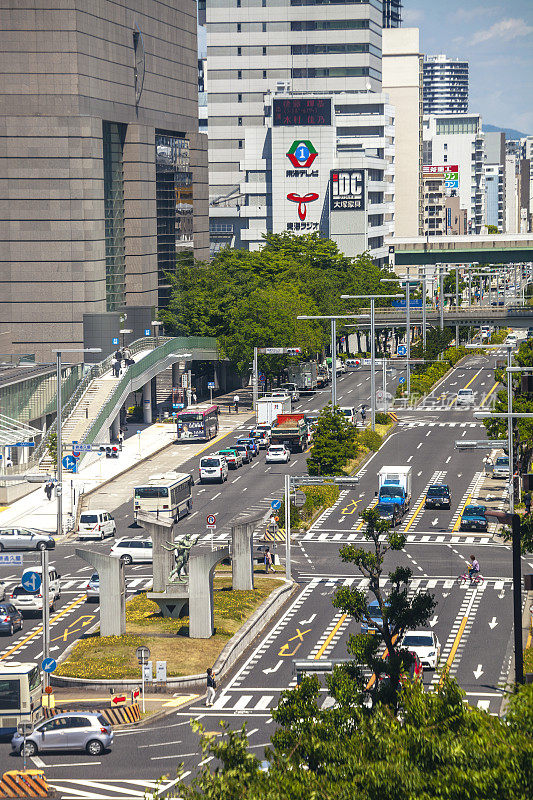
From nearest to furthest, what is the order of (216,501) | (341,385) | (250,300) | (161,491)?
(161,491) → (216,501) → (250,300) → (341,385)

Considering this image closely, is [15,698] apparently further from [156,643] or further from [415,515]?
[415,515]

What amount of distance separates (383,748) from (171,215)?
14023cm

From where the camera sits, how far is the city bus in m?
126

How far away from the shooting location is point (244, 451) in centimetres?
11631

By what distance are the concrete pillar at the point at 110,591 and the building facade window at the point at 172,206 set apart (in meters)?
102

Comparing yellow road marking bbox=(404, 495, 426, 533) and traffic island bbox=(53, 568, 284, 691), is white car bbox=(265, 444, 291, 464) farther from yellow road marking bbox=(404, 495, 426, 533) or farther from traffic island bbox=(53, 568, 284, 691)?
traffic island bbox=(53, 568, 284, 691)

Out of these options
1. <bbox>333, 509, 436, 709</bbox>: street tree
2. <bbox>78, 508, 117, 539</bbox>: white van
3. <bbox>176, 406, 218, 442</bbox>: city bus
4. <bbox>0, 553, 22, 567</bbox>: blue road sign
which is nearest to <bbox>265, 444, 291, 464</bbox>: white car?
<bbox>176, 406, 218, 442</bbox>: city bus

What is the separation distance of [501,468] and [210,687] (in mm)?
55061

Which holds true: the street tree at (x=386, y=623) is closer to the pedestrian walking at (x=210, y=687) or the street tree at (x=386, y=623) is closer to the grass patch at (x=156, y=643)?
the pedestrian walking at (x=210, y=687)

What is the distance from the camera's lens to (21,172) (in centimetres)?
13450

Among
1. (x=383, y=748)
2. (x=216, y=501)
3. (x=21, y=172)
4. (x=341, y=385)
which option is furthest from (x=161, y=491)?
(x=341, y=385)

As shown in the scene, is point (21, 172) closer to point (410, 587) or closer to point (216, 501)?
point (216, 501)

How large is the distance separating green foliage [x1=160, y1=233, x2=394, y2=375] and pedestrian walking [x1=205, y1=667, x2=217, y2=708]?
3587 inches

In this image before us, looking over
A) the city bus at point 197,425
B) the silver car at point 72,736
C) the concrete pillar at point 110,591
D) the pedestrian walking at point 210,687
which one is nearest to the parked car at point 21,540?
the concrete pillar at point 110,591
